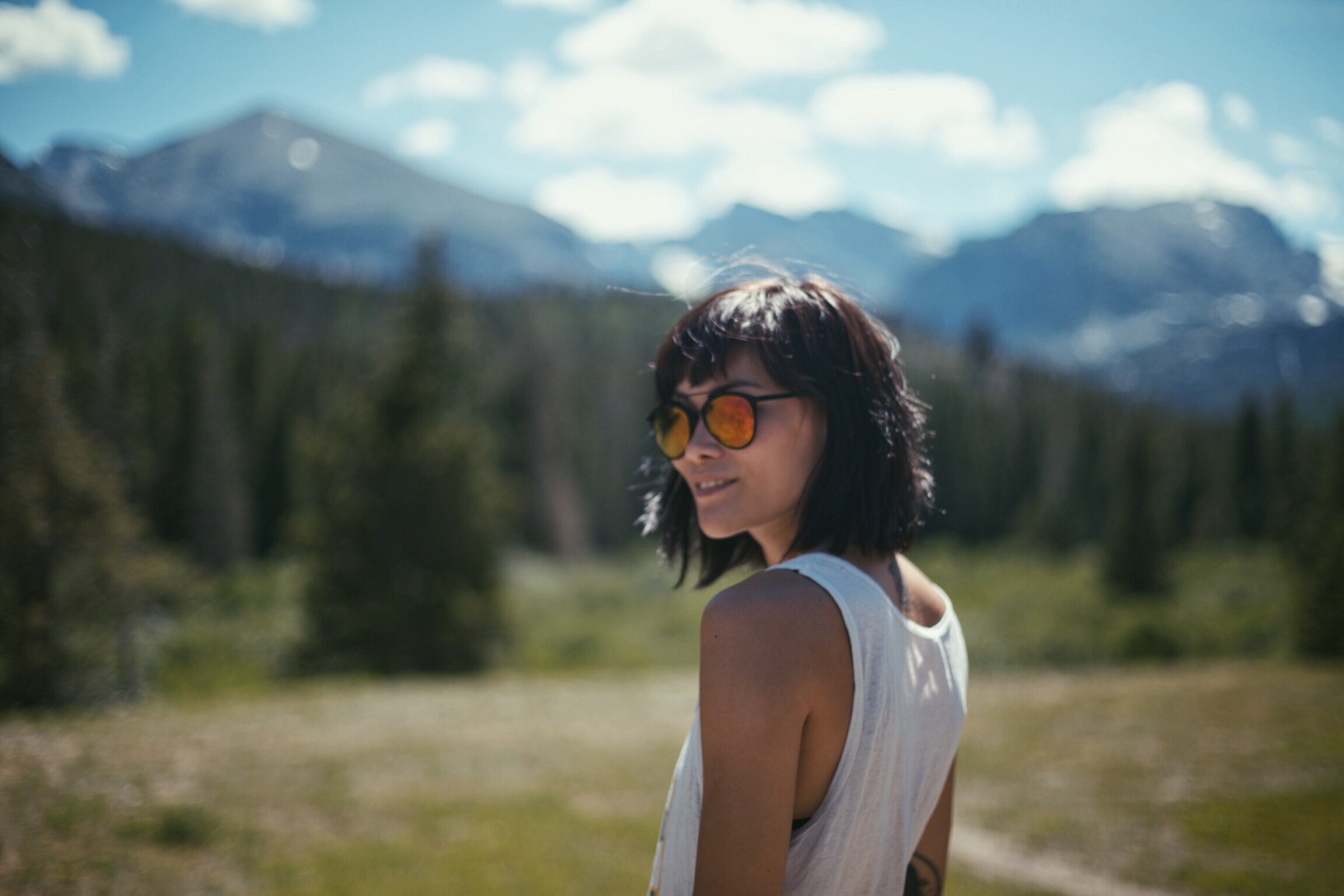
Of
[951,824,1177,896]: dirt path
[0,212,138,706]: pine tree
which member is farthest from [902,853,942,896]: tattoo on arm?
[0,212,138,706]: pine tree

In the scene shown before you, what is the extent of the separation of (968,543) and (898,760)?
7800cm

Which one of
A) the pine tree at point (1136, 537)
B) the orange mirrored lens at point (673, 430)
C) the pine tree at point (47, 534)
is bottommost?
the pine tree at point (1136, 537)

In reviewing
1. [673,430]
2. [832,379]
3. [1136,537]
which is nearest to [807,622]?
[832,379]

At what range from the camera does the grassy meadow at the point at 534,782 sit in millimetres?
5516

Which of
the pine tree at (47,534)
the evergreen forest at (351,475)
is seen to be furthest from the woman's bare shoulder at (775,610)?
the pine tree at (47,534)

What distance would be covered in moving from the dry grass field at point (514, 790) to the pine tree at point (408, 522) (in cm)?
590

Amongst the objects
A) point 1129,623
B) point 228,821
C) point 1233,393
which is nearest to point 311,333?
point 1129,623

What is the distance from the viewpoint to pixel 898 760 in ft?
5.07

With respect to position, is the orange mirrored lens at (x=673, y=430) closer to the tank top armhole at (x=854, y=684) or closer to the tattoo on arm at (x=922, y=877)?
the tank top armhole at (x=854, y=684)

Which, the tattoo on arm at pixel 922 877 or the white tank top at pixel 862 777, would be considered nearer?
the white tank top at pixel 862 777

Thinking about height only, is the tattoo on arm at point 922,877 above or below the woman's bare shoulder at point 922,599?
below

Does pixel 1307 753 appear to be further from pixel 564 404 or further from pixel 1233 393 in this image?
pixel 1233 393

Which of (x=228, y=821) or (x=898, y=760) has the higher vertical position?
(x=898, y=760)

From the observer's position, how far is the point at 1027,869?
7.87 metres
